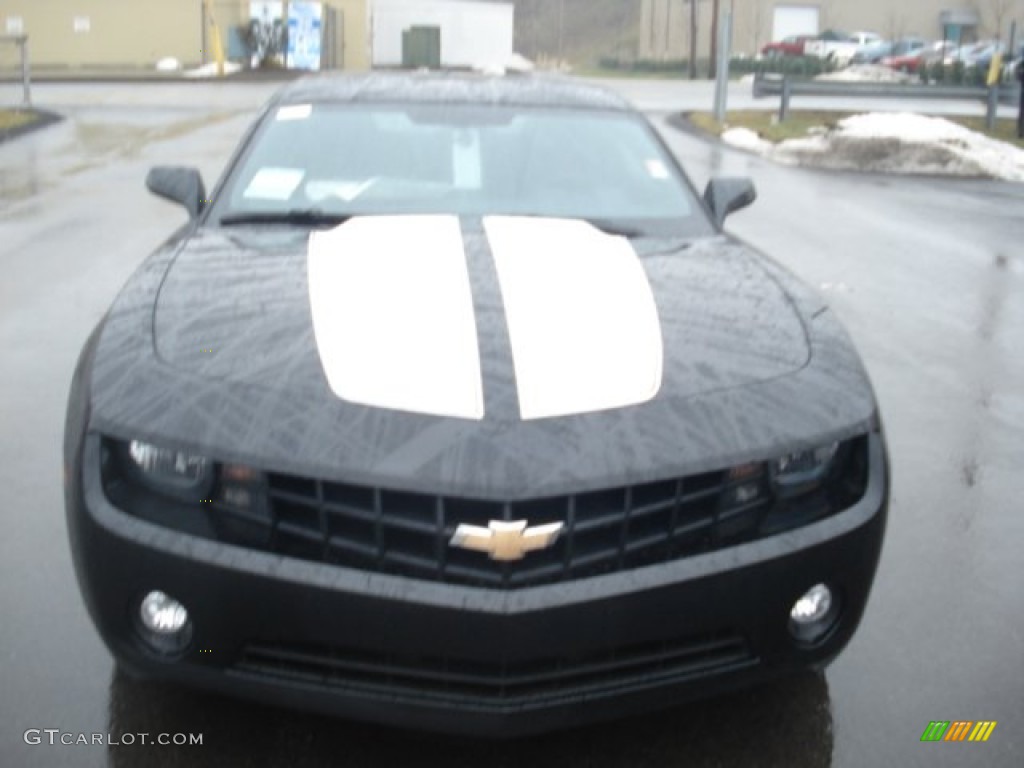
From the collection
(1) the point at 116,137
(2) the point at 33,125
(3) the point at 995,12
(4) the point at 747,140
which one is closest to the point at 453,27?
(3) the point at 995,12

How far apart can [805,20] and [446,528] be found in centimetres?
7155

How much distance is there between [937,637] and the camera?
3.55 m

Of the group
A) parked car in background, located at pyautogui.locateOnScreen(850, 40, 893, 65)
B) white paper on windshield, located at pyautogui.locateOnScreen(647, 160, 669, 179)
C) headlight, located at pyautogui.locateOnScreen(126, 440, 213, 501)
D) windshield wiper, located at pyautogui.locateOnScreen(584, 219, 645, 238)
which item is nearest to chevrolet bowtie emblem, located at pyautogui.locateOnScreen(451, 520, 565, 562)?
headlight, located at pyautogui.locateOnScreen(126, 440, 213, 501)

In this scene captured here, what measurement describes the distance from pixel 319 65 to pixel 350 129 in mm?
39152

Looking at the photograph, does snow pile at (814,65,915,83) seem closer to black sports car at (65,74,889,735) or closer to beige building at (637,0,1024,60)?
beige building at (637,0,1024,60)

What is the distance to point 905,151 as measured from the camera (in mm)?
16344

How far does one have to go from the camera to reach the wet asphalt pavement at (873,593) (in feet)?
9.64

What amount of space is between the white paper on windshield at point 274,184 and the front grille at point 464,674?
1930mm

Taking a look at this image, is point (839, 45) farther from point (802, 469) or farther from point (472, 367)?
point (472, 367)

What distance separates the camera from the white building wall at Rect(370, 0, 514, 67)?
52.5m

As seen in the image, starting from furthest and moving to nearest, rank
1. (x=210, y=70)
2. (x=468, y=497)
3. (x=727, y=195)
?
(x=210, y=70), (x=727, y=195), (x=468, y=497)

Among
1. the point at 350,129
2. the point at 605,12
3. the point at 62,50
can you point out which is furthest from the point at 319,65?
the point at 605,12

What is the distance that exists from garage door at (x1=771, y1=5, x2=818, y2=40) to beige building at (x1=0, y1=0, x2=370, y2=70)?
33.0m

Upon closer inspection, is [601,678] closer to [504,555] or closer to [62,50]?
[504,555]
